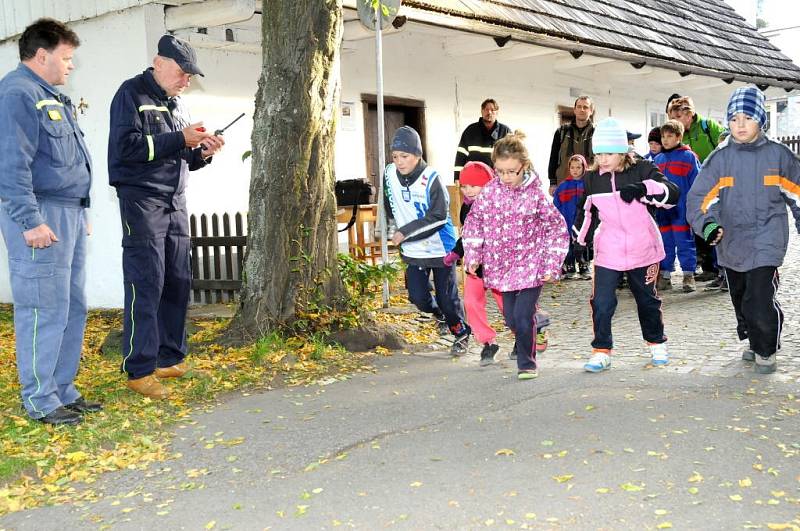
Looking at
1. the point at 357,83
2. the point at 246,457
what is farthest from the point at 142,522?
the point at 357,83

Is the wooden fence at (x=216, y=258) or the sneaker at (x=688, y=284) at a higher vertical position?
the wooden fence at (x=216, y=258)

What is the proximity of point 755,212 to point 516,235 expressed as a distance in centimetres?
158

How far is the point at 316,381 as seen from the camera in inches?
230

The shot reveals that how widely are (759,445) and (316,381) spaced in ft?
9.44

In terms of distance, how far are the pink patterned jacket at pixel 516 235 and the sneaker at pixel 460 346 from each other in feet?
3.09

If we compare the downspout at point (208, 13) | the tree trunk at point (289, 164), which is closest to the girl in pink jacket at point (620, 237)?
the tree trunk at point (289, 164)

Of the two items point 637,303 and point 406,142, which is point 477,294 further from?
point 406,142

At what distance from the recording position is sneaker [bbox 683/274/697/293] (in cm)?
897

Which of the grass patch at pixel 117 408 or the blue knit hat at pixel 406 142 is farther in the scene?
the blue knit hat at pixel 406 142

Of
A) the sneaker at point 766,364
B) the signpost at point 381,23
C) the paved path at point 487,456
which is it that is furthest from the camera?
the signpost at point 381,23

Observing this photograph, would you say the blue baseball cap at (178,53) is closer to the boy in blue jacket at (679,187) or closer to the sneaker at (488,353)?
the sneaker at (488,353)

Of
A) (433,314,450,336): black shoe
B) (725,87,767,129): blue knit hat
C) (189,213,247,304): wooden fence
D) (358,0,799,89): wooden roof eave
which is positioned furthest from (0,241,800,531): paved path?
(358,0,799,89): wooden roof eave

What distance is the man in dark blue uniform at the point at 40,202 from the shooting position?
14.9 ft

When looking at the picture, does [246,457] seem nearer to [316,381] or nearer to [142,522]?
[142,522]
